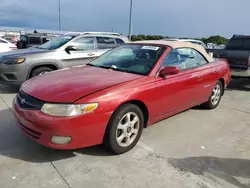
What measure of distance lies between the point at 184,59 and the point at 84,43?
12.7 feet

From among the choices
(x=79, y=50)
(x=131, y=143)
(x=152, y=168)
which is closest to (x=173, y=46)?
(x=131, y=143)

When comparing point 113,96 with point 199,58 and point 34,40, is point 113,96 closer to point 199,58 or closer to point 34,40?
point 199,58

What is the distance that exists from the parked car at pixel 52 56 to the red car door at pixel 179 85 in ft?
11.9

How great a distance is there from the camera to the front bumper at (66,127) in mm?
2982

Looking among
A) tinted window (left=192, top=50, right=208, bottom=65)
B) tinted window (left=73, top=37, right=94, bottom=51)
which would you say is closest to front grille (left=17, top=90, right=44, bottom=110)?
tinted window (left=192, top=50, right=208, bottom=65)

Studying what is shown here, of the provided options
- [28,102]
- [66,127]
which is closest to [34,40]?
[28,102]

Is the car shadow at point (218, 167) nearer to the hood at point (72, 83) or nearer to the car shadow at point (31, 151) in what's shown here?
the car shadow at point (31, 151)

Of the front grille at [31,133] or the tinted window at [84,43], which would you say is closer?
the front grille at [31,133]

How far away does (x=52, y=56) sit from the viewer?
22.7 feet

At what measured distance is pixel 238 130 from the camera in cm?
461

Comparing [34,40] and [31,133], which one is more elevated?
[34,40]

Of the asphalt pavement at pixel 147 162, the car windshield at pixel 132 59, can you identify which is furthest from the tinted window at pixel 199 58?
the asphalt pavement at pixel 147 162

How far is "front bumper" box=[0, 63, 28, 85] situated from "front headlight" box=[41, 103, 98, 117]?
3.88 m

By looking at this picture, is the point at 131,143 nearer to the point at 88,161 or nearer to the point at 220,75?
the point at 88,161
